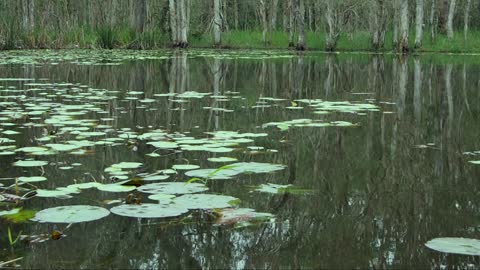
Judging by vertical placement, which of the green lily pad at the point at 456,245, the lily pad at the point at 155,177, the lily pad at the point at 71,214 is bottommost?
the green lily pad at the point at 456,245

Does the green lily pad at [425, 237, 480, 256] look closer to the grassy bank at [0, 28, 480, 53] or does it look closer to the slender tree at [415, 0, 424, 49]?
the grassy bank at [0, 28, 480, 53]

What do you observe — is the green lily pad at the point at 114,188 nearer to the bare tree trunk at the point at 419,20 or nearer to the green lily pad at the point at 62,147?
the green lily pad at the point at 62,147

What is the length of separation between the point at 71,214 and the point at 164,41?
18.3 metres

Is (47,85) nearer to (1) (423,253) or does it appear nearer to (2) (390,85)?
(2) (390,85)

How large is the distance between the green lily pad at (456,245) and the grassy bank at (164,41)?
48.0 feet

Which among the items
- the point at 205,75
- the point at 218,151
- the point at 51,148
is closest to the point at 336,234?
the point at 218,151

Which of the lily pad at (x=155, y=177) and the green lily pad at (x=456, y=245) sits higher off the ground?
the lily pad at (x=155, y=177)

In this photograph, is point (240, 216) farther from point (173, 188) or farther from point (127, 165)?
point (127, 165)

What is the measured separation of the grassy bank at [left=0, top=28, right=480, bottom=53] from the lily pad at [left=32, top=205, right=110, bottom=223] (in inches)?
547

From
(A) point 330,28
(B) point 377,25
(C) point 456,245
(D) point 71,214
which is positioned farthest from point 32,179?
(B) point 377,25

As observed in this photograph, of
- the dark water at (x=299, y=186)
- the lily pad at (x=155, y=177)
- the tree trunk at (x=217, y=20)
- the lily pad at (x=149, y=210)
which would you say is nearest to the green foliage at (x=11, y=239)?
the dark water at (x=299, y=186)

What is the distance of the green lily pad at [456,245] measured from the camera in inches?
59.3

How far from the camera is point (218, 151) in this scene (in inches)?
113

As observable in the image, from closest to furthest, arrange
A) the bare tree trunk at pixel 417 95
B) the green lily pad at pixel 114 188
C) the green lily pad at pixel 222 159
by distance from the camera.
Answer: the green lily pad at pixel 114 188
the green lily pad at pixel 222 159
the bare tree trunk at pixel 417 95
